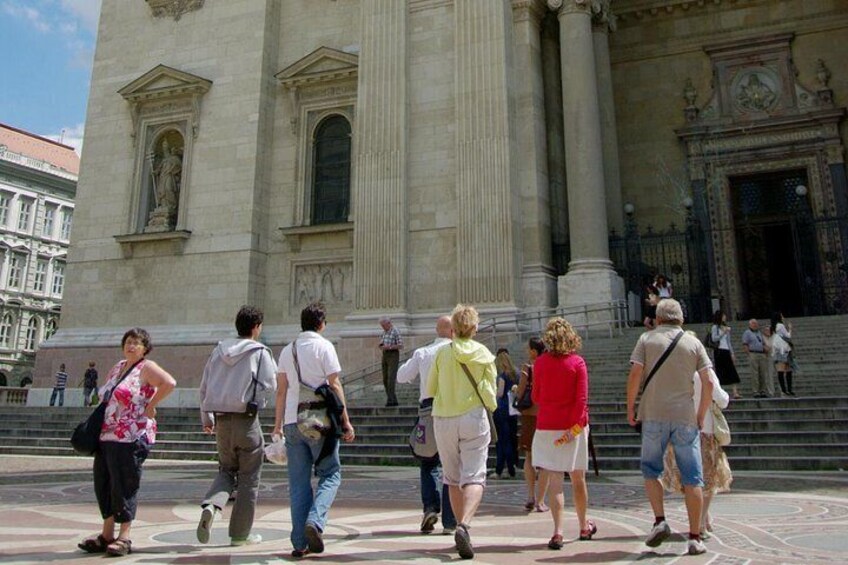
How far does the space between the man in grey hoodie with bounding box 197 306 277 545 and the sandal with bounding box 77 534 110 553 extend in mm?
670

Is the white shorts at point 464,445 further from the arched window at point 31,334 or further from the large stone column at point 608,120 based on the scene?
the arched window at point 31,334

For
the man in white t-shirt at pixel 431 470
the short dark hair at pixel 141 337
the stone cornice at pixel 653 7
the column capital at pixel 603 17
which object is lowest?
the man in white t-shirt at pixel 431 470

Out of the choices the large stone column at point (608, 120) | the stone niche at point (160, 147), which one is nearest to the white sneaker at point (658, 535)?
the large stone column at point (608, 120)

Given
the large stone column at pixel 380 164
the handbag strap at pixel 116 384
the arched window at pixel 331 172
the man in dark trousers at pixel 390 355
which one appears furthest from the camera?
the arched window at pixel 331 172

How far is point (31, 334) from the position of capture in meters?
54.3

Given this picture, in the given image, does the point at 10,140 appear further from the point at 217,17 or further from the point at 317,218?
the point at 317,218

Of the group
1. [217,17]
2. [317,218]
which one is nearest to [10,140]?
[217,17]

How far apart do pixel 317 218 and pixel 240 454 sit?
16.6 meters

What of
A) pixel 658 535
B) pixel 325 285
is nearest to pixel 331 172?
pixel 325 285

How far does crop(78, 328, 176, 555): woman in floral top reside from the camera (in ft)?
17.2

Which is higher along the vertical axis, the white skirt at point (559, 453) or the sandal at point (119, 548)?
the white skirt at point (559, 453)

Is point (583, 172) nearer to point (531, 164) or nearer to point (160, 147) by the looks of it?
point (531, 164)

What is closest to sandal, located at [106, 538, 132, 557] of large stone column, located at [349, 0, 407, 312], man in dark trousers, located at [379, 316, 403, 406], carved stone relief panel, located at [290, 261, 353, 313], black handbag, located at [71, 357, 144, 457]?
black handbag, located at [71, 357, 144, 457]

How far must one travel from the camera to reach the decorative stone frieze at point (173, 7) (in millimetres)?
23891
